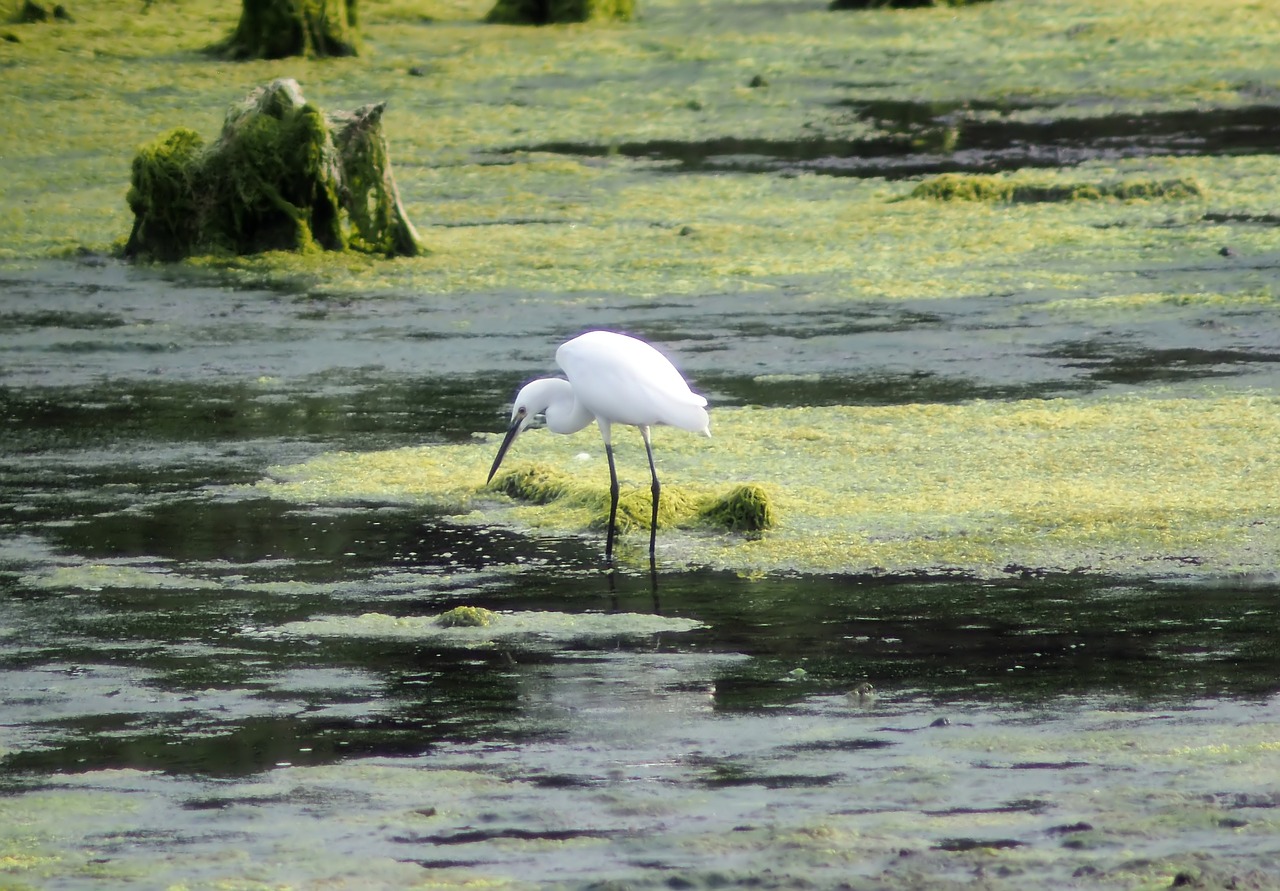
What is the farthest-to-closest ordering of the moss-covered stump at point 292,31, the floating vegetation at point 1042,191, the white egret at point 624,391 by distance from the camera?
the moss-covered stump at point 292,31, the floating vegetation at point 1042,191, the white egret at point 624,391

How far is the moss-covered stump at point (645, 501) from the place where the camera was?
25.1 feet

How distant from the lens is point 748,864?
4.47m

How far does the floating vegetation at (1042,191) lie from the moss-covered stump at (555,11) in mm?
11508

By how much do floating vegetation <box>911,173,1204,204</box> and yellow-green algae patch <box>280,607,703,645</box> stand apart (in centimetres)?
934

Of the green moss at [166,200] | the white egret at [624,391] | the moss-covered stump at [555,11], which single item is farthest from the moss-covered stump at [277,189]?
the moss-covered stump at [555,11]

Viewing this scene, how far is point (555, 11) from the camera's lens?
2648 centimetres

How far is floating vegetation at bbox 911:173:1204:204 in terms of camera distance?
15.4m

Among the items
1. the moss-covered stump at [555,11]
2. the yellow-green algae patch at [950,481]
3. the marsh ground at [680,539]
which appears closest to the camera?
the marsh ground at [680,539]

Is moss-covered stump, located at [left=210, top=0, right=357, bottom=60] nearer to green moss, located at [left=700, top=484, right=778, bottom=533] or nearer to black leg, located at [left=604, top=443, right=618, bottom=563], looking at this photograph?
black leg, located at [left=604, top=443, right=618, bottom=563]

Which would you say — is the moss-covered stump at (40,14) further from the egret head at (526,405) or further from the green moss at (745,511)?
the green moss at (745,511)

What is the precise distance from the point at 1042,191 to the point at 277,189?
5503 mm

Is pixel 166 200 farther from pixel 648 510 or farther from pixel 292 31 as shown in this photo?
pixel 292 31

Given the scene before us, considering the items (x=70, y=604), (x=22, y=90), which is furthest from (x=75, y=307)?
(x=22, y=90)

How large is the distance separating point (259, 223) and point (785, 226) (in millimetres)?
3537
